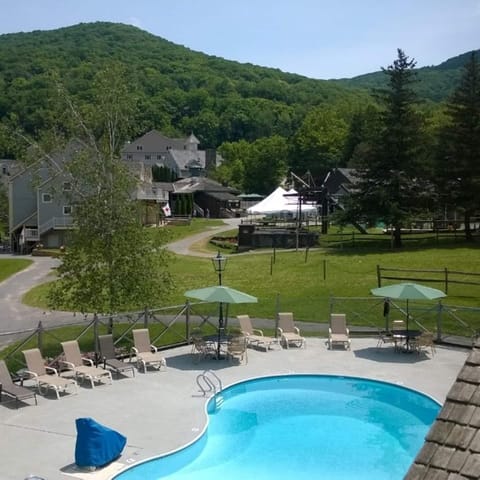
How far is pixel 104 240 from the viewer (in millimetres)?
19953

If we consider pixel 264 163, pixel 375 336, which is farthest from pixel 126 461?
pixel 264 163

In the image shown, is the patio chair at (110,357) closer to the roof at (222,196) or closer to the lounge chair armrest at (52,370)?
the lounge chair armrest at (52,370)

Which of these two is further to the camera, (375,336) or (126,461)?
(375,336)

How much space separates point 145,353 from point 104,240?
3.81 m

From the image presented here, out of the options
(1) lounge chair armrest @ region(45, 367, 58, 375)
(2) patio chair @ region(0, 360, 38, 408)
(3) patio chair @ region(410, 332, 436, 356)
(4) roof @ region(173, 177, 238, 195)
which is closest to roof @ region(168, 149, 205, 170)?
(4) roof @ region(173, 177, 238, 195)

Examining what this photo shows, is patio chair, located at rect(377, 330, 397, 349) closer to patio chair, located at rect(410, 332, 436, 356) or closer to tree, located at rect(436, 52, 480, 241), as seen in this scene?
patio chair, located at rect(410, 332, 436, 356)

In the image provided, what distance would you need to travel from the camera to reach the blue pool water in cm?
1273

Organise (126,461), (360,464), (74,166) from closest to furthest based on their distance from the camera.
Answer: (126,461)
(360,464)
(74,166)

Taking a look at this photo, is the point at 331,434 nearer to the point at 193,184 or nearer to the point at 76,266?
the point at 76,266

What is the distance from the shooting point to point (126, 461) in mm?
12336

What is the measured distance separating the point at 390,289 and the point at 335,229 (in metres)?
40.8

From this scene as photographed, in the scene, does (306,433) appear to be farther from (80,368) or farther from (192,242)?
(192,242)

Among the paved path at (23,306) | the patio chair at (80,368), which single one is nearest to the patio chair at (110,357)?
the patio chair at (80,368)

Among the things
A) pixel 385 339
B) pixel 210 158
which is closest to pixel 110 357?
pixel 385 339
